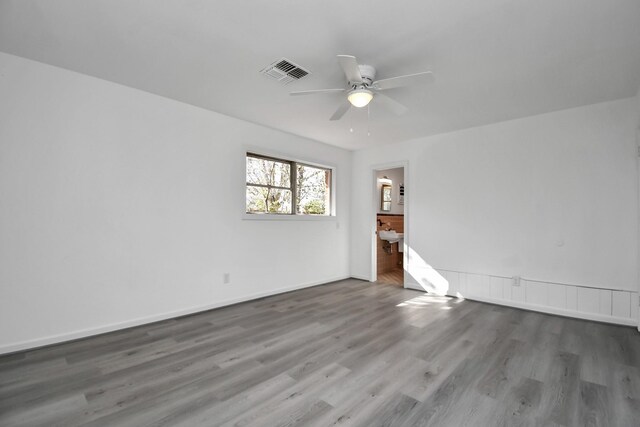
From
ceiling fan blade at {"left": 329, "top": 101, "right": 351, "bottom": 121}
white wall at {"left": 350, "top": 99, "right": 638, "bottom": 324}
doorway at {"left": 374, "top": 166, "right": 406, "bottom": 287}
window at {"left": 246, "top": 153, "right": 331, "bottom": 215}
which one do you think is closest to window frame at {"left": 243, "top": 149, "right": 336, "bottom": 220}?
window at {"left": 246, "top": 153, "right": 331, "bottom": 215}

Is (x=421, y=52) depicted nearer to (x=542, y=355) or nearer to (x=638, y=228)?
(x=542, y=355)

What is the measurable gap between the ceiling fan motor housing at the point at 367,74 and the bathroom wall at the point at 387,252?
13.8 ft

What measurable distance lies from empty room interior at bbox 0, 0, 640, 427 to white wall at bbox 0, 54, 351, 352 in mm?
19

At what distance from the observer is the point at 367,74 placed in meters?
2.58

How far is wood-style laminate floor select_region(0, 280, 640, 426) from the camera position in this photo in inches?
68.7

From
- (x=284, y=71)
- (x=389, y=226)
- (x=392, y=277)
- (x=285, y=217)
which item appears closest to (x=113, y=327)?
(x=285, y=217)

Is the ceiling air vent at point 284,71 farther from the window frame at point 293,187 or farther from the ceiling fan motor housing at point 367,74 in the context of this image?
the window frame at point 293,187

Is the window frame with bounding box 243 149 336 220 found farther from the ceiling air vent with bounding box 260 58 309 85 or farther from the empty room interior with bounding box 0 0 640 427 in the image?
the ceiling air vent with bounding box 260 58 309 85

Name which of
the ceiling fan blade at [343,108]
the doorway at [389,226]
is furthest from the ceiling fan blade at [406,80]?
the doorway at [389,226]

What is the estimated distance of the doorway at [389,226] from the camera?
6.20 m

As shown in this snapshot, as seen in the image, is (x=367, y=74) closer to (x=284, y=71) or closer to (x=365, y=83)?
(x=365, y=83)

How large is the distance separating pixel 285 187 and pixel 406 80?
287 centimetres

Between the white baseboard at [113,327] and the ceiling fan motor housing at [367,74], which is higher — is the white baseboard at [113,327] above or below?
below

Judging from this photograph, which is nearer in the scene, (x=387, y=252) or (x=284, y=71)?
(x=284, y=71)
